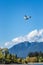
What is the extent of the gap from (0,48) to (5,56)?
511 centimetres

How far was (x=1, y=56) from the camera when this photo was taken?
39750 mm

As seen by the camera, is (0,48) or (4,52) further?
(0,48)

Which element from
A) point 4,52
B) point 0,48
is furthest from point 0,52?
point 0,48

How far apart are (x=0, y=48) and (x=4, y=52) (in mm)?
3864

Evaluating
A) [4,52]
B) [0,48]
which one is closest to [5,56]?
[4,52]

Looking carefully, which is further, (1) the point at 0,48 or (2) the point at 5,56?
(1) the point at 0,48

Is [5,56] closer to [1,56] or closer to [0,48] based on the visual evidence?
[1,56]

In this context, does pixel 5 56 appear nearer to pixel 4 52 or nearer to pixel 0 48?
pixel 4 52

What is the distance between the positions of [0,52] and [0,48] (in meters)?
3.69

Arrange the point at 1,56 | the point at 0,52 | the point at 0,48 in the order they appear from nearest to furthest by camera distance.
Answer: the point at 1,56
the point at 0,52
the point at 0,48

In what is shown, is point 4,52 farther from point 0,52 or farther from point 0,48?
point 0,48

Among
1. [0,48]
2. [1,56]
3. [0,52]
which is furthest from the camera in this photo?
[0,48]

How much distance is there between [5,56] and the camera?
41.1 meters

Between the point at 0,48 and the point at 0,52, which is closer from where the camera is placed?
the point at 0,52
